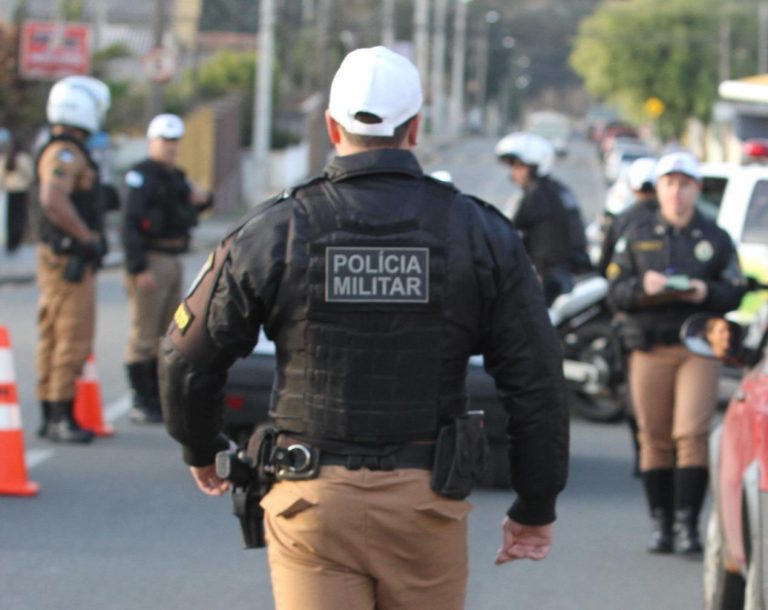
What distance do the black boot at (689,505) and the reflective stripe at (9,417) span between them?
3229 mm

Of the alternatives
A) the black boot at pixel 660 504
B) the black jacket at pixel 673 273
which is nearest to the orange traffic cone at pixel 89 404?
the black jacket at pixel 673 273

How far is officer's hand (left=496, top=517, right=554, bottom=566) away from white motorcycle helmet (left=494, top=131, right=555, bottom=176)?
21.8 ft

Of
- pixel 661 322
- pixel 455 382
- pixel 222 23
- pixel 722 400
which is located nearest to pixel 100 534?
pixel 661 322

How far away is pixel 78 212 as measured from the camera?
9898mm

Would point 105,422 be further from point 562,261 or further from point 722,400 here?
point 722,400

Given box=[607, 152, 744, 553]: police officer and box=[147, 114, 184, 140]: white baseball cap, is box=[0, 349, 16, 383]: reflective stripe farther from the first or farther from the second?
box=[607, 152, 744, 553]: police officer

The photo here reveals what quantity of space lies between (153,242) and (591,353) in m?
3.11

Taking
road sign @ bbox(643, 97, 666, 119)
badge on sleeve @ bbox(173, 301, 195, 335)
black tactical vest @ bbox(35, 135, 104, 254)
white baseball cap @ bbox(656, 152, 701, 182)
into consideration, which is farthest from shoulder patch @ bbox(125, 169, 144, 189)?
road sign @ bbox(643, 97, 666, 119)

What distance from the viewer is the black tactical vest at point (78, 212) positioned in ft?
31.8

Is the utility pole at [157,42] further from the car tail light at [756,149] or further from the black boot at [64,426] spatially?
the black boot at [64,426]

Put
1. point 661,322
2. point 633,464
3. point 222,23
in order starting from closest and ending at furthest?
1. point 661,322
2. point 633,464
3. point 222,23

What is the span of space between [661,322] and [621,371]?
371cm

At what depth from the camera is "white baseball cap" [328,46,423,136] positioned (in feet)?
12.6

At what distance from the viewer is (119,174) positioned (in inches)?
1334
